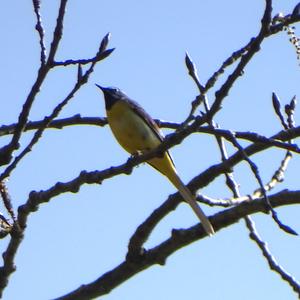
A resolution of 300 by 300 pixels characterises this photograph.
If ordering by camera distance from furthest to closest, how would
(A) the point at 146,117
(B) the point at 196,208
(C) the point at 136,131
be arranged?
(A) the point at 146,117, (C) the point at 136,131, (B) the point at 196,208

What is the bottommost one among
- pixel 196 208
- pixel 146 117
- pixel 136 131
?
pixel 196 208

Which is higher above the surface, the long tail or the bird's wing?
the bird's wing

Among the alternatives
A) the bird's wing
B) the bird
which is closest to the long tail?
the bird

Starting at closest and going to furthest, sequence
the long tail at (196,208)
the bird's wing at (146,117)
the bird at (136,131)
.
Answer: the long tail at (196,208)
the bird at (136,131)
the bird's wing at (146,117)

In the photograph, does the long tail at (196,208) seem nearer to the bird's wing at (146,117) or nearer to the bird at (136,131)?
the bird at (136,131)

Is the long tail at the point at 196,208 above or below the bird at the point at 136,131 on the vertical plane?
below

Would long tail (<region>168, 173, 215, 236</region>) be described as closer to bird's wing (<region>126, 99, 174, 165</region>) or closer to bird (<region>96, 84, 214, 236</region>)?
bird (<region>96, 84, 214, 236</region>)

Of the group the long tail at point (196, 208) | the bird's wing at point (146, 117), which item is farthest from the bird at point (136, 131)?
the long tail at point (196, 208)

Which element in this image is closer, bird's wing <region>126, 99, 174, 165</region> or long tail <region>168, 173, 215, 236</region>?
long tail <region>168, 173, 215, 236</region>

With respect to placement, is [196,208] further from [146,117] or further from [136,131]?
[146,117]

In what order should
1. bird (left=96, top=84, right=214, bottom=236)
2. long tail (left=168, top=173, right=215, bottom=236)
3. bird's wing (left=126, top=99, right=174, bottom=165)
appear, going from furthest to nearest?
bird's wing (left=126, top=99, right=174, bottom=165) < bird (left=96, top=84, right=214, bottom=236) < long tail (left=168, top=173, right=215, bottom=236)

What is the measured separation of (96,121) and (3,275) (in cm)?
108

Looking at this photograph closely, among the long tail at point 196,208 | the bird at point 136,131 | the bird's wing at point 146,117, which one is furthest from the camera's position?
the bird's wing at point 146,117

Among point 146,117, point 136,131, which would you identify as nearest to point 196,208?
point 136,131
